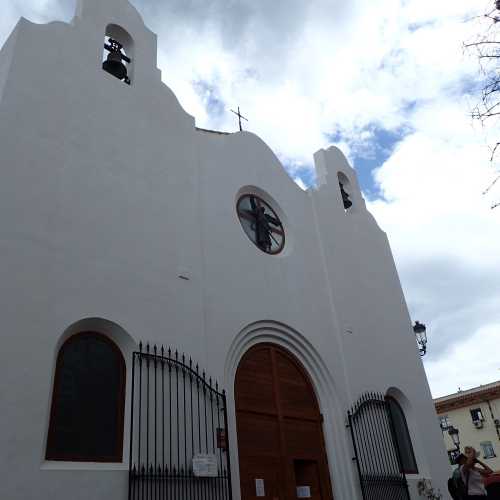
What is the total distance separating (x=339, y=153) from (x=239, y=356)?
743 cm

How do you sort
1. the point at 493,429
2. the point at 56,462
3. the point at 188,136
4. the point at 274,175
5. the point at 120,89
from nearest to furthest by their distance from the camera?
the point at 56,462, the point at 120,89, the point at 188,136, the point at 274,175, the point at 493,429

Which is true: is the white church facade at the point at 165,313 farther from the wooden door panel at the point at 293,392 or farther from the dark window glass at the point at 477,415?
the dark window glass at the point at 477,415

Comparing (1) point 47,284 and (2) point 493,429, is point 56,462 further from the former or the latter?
(2) point 493,429

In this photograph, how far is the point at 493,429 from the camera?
28547 millimetres

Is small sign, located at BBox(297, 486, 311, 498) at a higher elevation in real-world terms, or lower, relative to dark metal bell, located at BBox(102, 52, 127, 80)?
lower

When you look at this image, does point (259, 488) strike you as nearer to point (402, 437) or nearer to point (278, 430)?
point (278, 430)

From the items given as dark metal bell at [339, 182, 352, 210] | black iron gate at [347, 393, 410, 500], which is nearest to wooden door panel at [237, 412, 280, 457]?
black iron gate at [347, 393, 410, 500]

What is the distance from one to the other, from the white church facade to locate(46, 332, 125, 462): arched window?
22 mm

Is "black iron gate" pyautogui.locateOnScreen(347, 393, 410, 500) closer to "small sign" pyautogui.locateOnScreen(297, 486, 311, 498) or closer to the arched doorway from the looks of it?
the arched doorway

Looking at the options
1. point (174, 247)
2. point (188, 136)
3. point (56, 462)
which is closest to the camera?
point (56, 462)

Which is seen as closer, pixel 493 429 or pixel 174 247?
pixel 174 247

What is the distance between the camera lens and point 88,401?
236 inches

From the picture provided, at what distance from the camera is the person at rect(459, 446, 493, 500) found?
688 centimetres

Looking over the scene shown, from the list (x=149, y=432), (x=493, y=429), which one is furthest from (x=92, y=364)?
(x=493, y=429)
